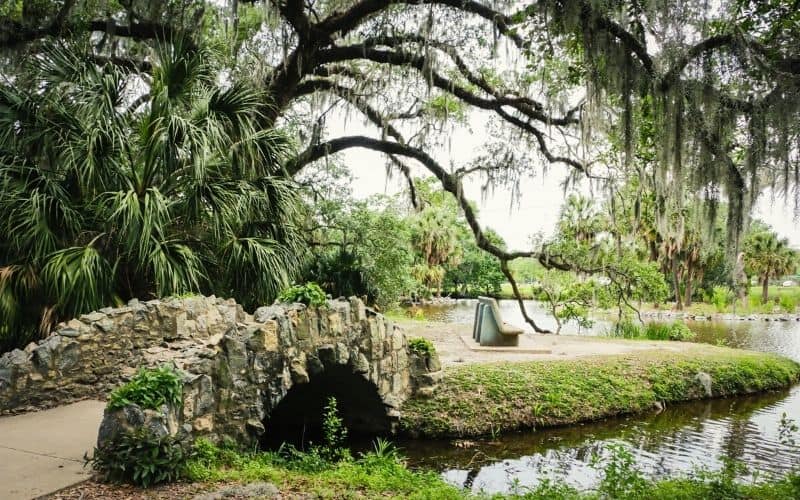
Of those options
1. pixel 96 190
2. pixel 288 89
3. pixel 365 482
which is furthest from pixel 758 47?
pixel 96 190

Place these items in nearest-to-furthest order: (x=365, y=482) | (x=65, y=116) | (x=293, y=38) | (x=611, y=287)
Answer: (x=365, y=482) → (x=65, y=116) → (x=293, y=38) → (x=611, y=287)

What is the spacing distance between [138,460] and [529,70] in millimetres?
9162

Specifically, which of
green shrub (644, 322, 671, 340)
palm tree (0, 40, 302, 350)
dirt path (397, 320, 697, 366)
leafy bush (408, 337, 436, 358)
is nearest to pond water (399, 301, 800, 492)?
leafy bush (408, 337, 436, 358)

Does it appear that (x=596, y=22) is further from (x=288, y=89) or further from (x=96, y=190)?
(x=96, y=190)

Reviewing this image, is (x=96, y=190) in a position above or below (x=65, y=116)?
below

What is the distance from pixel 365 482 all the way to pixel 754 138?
5.08 meters

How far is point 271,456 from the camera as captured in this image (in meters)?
6.22

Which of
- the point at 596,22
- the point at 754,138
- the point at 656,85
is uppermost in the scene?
the point at 596,22

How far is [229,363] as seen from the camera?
5949mm

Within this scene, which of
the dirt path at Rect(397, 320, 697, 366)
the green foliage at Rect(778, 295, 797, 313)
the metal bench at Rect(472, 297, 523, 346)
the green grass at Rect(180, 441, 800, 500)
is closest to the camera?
the green grass at Rect(180, 441, 800, 500)

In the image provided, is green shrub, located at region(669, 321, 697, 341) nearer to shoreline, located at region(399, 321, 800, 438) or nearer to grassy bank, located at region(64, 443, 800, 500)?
shoreline, located at region(399, 321, 800, 438)

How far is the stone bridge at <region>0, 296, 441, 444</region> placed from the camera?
19.0 feet

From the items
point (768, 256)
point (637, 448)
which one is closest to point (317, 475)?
point (637, 448)

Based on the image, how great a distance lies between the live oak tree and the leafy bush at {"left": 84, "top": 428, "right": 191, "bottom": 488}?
18.6 feet
